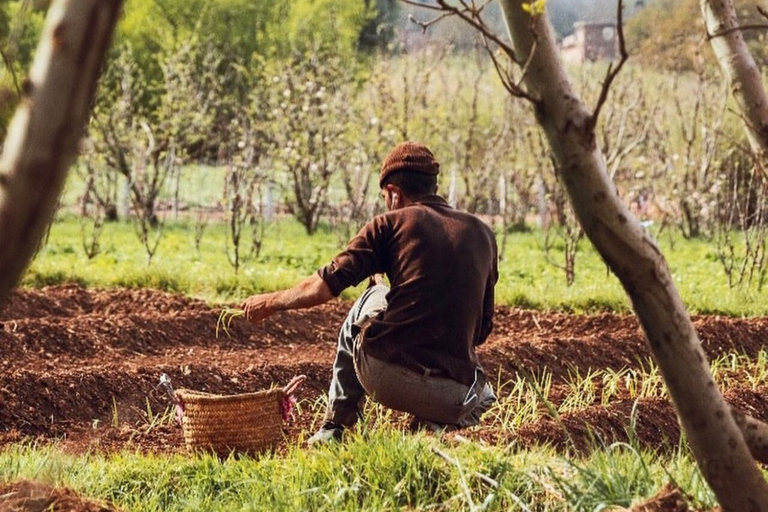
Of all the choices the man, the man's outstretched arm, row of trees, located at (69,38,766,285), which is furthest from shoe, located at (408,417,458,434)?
row of trees, located at (69,38,766,285)

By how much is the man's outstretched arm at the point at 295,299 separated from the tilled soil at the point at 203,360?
2.60 feet

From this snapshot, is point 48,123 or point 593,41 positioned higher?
point 593,41

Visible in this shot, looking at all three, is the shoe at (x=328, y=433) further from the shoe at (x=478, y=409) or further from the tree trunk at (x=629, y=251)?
the tree trunk at (x=629, y=251)

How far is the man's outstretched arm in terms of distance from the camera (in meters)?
5.18

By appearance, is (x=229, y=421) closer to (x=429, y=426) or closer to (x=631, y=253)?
(x=429, y=426)

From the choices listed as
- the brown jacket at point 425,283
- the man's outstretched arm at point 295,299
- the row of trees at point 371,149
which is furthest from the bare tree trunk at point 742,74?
the row of trees at point 371,149

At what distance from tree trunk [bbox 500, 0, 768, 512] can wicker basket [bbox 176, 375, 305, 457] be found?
2.48 meters

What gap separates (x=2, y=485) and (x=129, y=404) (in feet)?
9.35

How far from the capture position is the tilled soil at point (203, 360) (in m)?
6.39

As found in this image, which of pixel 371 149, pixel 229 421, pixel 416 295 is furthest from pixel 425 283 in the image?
pixel 371 149

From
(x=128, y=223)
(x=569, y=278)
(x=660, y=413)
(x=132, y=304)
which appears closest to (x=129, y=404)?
(x=660, y=413)

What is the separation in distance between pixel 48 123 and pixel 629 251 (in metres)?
1.80

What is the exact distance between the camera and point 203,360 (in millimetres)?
8289

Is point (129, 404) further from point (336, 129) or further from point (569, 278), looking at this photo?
point (336, 129)
